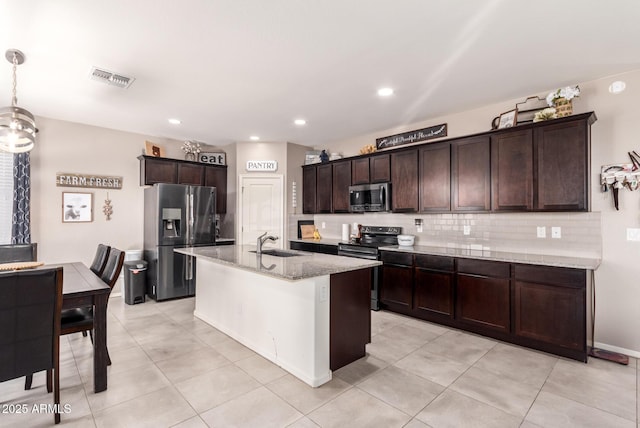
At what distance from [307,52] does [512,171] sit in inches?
101

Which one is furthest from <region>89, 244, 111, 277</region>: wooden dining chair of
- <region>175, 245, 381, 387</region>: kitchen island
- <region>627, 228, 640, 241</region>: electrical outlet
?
<region>627, 228, 640, 241</region>: electrical outlet

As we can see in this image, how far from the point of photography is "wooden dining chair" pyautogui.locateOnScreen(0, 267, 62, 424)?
173 cm

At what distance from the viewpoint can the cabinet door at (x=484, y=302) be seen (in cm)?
316

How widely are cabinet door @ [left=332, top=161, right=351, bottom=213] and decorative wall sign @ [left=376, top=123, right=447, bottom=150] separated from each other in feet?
2.19

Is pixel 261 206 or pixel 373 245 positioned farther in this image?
pixel 261 206

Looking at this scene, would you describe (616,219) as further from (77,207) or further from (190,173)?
(77,207)

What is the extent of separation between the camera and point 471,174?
3736 mm

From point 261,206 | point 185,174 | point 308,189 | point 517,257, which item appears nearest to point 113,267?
point 185,174

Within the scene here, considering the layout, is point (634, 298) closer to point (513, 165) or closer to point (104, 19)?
point (513, 165)

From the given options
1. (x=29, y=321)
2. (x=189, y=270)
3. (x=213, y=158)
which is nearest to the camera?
(x=29, y=321)

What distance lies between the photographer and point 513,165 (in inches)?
134

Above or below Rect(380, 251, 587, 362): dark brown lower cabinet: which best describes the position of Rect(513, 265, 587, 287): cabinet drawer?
above

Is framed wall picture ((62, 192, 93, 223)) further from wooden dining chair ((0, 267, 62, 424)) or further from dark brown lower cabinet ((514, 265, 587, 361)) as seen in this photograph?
dark brown lower cabinet ((514, 265, 587, 361))

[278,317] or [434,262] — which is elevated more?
[434,262]
